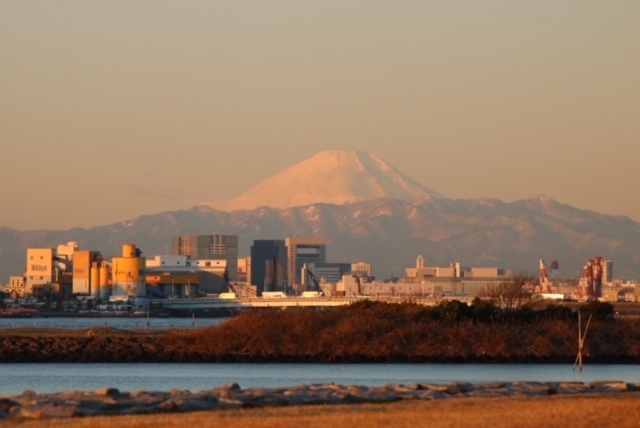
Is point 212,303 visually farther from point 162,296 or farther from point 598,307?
point 598,307

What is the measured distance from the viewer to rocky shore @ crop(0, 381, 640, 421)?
22.3m

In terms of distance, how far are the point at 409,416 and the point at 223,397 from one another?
3932 mm

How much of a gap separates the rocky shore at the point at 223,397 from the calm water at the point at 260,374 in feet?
35.2

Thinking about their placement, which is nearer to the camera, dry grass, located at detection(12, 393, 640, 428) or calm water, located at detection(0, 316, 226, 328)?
dry grass, located at detection(12, 393, 640, 428)

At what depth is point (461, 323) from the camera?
57.3 metres

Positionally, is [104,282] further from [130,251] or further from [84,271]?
[84,271]

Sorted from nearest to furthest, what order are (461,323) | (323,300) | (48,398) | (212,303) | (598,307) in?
(48,398) < (461,323) < (598,307) < (323,300) < (212,303)

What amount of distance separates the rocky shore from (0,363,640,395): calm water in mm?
10734

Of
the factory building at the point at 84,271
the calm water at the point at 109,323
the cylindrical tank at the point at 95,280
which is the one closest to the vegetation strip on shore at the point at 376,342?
the calm water at the point at 109,323

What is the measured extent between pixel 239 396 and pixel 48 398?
311 cm

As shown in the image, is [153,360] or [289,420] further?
[153,360]

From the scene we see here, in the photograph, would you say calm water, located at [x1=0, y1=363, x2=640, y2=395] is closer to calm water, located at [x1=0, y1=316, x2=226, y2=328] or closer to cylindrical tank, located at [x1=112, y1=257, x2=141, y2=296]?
calm water, located at [x1=0, y1=316, x2=226, y2=328]

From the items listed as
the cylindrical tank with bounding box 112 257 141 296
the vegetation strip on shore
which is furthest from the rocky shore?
the cylindrical tank with bounding box 112 257 141 296

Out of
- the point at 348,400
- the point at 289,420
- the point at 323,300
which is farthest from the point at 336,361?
the point at 323,300
